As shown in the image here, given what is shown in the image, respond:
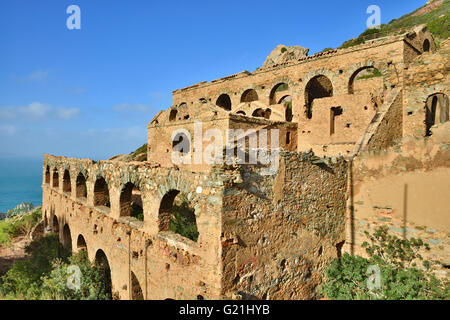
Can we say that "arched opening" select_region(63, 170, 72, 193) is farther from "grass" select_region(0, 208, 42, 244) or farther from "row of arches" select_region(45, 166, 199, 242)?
"grass" select_region(0, 208, 42, 244)

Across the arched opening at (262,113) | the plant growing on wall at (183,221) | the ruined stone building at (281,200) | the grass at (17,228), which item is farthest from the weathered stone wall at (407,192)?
the grass at (17,228)

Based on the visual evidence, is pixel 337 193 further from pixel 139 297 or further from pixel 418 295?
pixel 139 297

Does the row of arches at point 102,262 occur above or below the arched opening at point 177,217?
below

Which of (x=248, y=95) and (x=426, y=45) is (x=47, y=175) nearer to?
(x=248, y=95)

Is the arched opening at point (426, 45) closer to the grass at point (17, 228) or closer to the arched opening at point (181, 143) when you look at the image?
the arched opening at point (181, 143)

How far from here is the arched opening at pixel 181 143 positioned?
15.7 meters

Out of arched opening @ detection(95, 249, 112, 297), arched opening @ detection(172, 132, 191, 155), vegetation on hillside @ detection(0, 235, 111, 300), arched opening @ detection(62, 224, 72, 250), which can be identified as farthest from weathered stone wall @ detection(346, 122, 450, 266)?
arched opening @ detection(62, 224, 72, 250)

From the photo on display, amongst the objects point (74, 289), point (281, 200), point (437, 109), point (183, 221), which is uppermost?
point (437, 109)

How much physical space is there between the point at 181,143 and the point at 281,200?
10.9 metres

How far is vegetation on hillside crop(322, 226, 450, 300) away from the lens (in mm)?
6691

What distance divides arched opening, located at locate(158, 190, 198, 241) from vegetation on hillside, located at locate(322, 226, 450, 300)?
4.64 m

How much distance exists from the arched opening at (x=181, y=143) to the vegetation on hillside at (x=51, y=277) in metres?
7.35

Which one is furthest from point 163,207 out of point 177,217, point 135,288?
point 177,217

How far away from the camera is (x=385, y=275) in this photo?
7.18m
